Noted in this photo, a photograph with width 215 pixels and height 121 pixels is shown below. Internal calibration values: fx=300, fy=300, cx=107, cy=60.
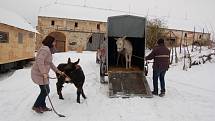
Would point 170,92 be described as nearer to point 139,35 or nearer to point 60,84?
point 139,35

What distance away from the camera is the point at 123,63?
45.6 feet

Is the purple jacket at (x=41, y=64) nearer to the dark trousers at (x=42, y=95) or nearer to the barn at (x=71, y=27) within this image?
the dark trousers at (x=42, y=95)

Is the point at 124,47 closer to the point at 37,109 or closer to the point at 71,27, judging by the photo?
the point at 37,109

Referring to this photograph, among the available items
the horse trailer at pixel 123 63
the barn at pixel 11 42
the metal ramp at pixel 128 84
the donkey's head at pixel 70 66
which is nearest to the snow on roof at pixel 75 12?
the barn at pixel 11 42

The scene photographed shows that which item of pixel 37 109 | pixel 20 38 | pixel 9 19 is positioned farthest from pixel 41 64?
pixel 20 38

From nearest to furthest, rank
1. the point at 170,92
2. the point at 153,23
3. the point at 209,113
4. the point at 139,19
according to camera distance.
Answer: the point at 209,113 → the point at 170,92 → the point at 139,19 → the point at 153,23

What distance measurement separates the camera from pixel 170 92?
10.8 m

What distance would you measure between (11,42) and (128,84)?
10156mm

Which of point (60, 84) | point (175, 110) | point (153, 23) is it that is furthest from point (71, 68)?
point (153, 23)

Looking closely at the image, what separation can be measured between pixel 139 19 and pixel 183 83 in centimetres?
323

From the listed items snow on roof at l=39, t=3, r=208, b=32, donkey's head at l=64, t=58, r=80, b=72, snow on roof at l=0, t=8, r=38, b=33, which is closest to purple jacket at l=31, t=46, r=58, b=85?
donkey's head at l=64, t=58, r=80, b=72

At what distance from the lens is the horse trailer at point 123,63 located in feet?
33.2

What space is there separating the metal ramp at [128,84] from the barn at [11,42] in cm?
775

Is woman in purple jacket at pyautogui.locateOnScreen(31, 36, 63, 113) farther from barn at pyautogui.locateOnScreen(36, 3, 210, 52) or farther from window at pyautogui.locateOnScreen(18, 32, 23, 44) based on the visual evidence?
barn at pyautogui.locateOnScreen(36, 3, 210, 52)
